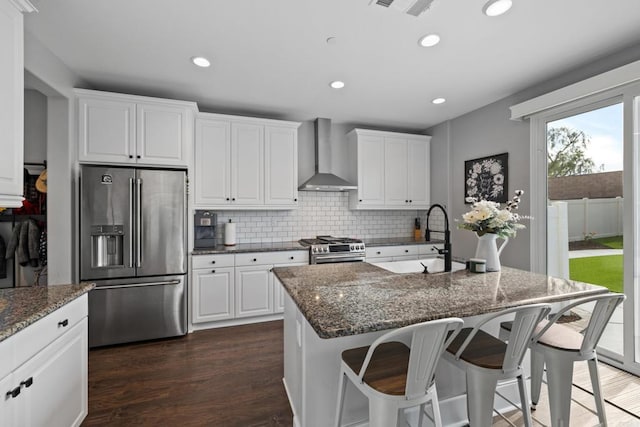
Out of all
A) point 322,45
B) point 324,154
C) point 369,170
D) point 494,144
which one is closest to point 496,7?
point 322,45

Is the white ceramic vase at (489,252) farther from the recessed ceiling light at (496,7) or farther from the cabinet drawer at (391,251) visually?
the cabinet drawer at (391,251)

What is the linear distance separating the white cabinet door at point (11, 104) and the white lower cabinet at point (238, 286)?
1799mm

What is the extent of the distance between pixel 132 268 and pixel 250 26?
2.47 meters

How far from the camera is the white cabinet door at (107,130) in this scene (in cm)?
285

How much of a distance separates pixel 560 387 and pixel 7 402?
2514 millimetres

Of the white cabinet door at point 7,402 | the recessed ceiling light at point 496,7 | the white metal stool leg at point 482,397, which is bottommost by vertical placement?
the white metal stool leg at point 482,397

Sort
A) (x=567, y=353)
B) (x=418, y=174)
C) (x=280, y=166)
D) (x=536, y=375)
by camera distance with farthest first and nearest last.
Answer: (x=418, y=174) → (x=280, y=166) → (x=536, y=375) → (x=567, y=353)

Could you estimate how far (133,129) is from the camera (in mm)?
3008

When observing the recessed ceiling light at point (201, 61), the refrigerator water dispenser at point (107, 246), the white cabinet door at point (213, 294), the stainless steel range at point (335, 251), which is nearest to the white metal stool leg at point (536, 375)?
the stainless steel range at point (335, 251)

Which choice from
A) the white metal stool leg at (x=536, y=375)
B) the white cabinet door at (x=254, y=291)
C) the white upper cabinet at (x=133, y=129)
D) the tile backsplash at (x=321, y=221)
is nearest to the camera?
the white metal stool leg at (x=536, y=375)

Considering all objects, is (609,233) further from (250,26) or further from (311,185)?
(250,26)

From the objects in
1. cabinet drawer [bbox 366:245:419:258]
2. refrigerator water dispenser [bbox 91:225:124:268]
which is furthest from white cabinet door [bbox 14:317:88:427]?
cabinet drawer [bbox 366:245:419:258]

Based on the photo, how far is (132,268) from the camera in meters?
2.93

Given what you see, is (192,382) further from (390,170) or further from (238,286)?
(390,170)
